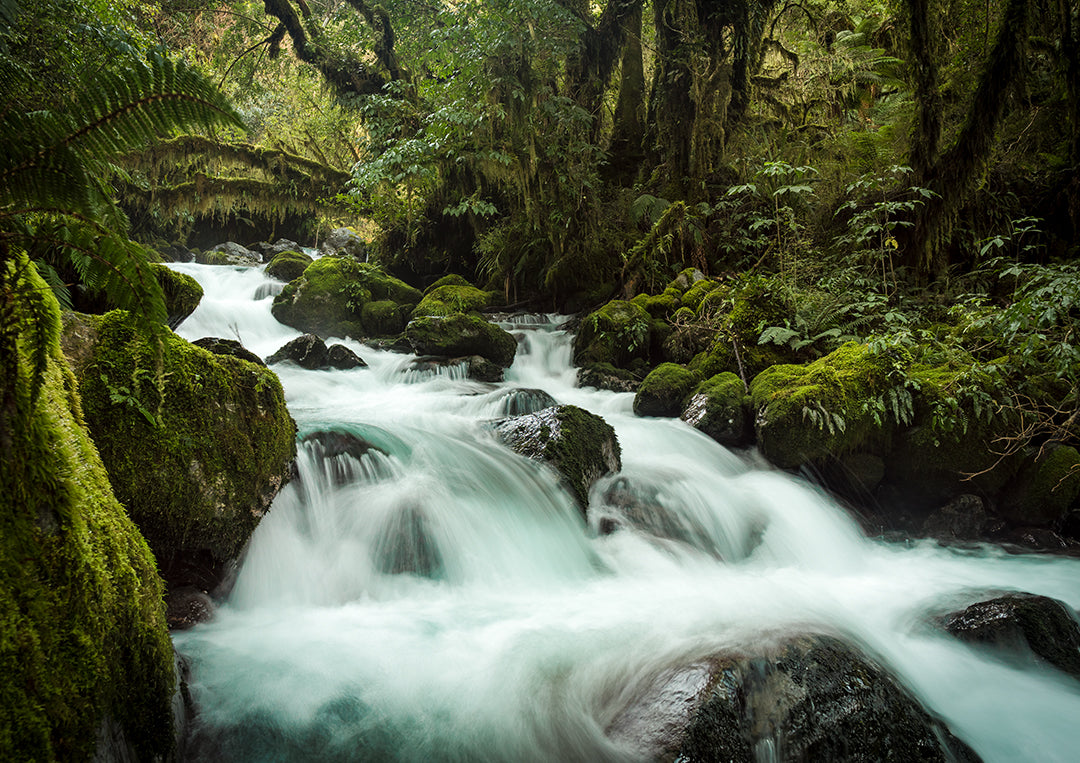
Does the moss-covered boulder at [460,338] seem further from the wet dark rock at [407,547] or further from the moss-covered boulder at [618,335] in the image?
the wet dark rock at [407,547]

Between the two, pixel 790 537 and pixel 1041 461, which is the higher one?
pixel 1041 461

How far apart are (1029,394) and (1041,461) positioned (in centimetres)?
66

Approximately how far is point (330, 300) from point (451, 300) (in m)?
2.43

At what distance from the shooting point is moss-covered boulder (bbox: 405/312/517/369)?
897 cm

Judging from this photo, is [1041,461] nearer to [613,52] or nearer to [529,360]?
[529,360]

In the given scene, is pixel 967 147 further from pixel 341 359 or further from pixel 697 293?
pixel 341 359

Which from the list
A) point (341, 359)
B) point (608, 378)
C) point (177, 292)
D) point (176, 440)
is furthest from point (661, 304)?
point (176, 440)

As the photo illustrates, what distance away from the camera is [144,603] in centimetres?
177

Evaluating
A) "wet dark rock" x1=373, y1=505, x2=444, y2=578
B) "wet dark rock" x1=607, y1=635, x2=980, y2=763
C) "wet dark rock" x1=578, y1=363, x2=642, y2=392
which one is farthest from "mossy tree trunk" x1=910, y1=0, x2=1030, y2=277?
"wet dark rock" x1=373, y1=505, x2=444, y2=578

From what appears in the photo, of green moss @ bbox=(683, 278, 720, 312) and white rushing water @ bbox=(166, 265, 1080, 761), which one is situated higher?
green moss @ bbox=(683, 278, 720, 312)

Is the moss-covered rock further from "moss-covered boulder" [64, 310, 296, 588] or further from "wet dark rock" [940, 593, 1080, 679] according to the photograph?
"moss-covered boulder" [64, 310, 296, 588]

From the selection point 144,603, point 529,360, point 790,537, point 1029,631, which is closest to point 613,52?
point 529,360

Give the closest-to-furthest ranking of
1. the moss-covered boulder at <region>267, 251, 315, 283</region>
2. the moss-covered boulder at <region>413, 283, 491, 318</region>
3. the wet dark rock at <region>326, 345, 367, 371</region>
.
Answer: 1. the wet dark rock at <region>326, 345, 367, 371</region>
2. the moss-covered boulder at <region>413, 283, 491, 318</region>
3. the moss-covered boulder at <region>267, 251, 315, 283</region>

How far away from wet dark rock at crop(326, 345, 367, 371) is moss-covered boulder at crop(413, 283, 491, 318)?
2.08 meters
